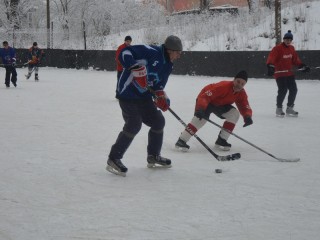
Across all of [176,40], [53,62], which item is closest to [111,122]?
[176,40]

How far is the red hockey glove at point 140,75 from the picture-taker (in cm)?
413

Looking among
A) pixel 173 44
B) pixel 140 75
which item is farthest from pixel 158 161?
pixel 173 44

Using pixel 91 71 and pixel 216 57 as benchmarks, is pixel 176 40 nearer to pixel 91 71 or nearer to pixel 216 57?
pixel 216 57

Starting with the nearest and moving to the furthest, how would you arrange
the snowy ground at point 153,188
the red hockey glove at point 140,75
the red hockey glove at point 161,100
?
the snowy ground at point 153,188 → the red hockey glove at point 140,75 → the red hockey glove at point 161,100

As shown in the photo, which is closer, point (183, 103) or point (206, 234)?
point (206, 234)

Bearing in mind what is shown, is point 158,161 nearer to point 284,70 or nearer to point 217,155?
point 217,155

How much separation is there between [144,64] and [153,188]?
3.48 ft

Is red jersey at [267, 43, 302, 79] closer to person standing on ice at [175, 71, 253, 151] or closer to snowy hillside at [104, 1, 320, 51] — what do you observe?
person standing on ice at [175, 71, 253, 151]

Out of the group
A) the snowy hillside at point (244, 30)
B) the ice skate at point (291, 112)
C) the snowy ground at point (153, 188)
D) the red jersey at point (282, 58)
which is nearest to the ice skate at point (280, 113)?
the ice skate at point (291, 112)

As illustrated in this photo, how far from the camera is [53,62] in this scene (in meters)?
25.9

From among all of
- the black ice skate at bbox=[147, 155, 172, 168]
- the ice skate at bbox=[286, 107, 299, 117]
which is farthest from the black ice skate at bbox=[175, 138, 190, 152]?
the ice skate at bbox=[286, 107, 299, 117]

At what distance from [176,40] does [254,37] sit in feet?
61.1

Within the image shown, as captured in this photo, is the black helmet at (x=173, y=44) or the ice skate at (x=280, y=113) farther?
the ice skate at (x=280, y=113)

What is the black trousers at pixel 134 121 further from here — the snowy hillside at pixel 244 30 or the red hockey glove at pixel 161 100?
the snowy hillside at pixel 244 30
